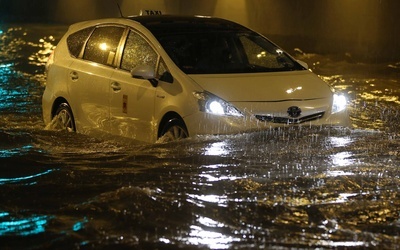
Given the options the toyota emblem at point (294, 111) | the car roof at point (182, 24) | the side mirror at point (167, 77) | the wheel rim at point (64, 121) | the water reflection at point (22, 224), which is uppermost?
the car roof at point (182, 24)

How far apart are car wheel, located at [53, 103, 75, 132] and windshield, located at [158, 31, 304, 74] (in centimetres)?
168

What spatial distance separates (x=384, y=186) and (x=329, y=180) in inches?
17.4

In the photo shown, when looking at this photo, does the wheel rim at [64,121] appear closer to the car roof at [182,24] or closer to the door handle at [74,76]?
the door handle at [74,76]

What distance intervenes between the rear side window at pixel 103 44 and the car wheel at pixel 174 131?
1346 mm

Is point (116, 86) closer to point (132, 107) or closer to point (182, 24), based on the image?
point (132, 107)

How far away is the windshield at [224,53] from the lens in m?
8.66

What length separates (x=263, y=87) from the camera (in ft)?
27.1

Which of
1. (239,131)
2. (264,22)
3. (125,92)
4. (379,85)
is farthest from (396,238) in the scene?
(264,22)

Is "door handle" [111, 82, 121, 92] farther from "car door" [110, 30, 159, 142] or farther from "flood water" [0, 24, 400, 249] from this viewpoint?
"flood water" [0, 24, 400, 249]

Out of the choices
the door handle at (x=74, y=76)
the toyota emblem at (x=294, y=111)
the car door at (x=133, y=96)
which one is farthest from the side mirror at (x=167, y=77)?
the door handle at (x=74, y=76)

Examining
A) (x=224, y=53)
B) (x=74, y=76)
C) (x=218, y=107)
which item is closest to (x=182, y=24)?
(x=224, y=53)

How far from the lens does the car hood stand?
8062mm

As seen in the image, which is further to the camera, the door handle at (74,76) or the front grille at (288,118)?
the door handle at (74,76)

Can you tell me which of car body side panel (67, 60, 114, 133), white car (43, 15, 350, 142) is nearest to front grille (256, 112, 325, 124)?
white car (43, 15, 350, 142)
